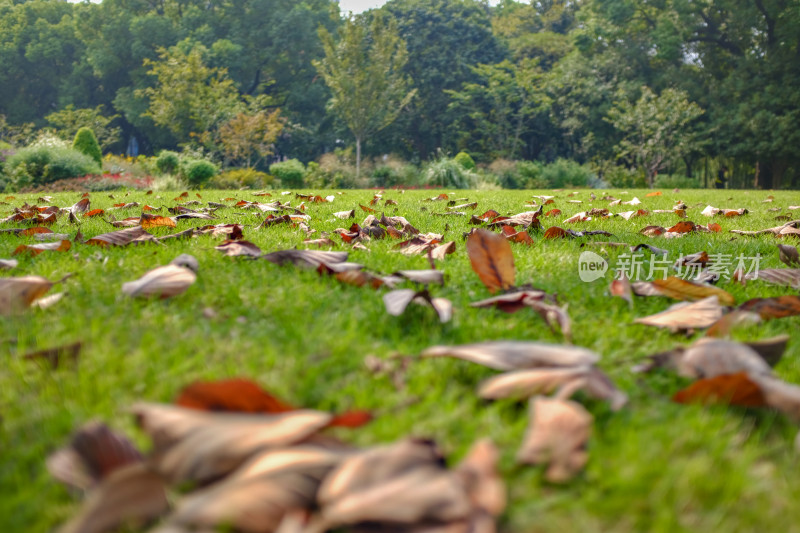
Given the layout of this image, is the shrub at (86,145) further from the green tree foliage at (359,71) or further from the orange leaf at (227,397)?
the orange leaf at (227,397)

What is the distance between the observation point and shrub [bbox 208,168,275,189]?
15.3 metres

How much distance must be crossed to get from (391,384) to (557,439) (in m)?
0.34

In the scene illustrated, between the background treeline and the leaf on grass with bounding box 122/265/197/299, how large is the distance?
14739mm

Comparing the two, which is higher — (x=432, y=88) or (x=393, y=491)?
(x=432, y=88)

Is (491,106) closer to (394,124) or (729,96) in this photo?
(394,124)

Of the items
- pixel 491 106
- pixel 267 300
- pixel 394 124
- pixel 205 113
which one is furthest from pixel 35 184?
pixel 491 106

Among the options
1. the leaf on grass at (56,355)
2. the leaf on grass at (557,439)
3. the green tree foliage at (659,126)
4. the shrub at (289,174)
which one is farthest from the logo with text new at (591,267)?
the green tree foliage at (659,126)

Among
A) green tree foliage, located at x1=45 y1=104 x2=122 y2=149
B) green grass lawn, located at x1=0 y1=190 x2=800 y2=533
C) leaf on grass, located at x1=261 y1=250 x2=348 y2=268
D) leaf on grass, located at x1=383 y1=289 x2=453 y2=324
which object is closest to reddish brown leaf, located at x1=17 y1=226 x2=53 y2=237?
green grass lawn, located at x1=0 y1=190 x2=800 y2=533

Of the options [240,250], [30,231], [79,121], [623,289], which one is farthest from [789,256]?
[79,121]

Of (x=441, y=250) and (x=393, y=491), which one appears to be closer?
→ (x=393, y=491)

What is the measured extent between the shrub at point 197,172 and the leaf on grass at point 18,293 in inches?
531

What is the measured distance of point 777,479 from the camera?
78cm

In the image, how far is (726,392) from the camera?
98 centimetres

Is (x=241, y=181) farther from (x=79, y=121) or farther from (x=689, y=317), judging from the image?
(x=79, y=121)
